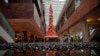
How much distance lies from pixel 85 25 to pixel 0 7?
11.3 m

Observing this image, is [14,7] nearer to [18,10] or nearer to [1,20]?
[18,10]

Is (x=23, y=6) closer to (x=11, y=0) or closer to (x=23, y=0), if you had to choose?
(x=23, y=0)

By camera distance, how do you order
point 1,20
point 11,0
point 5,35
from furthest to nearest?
point 11,0
point 5,35
point 1,20

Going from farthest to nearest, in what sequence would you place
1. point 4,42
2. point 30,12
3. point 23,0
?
1. point 23,0
2. point 30,12
3. point 4,42

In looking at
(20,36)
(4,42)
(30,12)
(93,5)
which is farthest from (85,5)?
(20,36)

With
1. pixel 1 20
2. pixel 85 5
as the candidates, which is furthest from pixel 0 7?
pixel 85 5

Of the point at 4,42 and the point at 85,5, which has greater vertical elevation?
the point at 85,5

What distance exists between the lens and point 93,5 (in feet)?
62.8

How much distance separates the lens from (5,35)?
18969 mm

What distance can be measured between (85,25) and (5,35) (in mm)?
12758

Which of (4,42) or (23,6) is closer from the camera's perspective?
(4,42)

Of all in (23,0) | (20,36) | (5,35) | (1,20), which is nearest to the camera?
(1,20)

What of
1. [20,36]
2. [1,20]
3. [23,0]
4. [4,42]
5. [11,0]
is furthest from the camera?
[20,36]

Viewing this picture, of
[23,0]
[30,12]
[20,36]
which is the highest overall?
[23,0]
